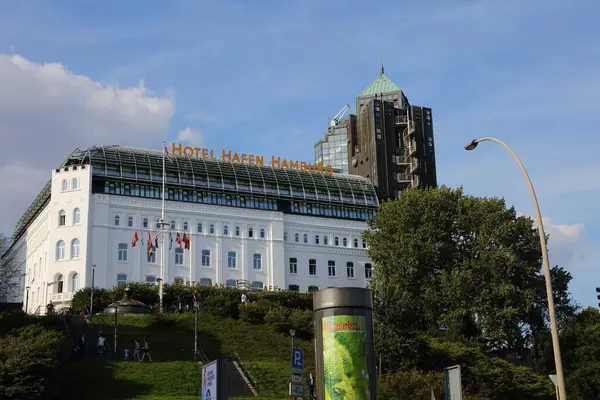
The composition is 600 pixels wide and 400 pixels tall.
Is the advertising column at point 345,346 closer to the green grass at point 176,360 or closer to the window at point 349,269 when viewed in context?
the green grass at point 176,360

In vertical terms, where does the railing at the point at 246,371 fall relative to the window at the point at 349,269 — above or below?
below

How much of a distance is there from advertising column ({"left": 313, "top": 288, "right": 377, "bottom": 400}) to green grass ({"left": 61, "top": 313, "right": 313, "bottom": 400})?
1967 cm

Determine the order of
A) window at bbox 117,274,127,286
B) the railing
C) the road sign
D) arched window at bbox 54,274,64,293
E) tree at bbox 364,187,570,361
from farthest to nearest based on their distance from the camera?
window at bbox 117,274,127,286
arched window at bbox 54,274,64,293
tree at bbox 364,187,570,361
the railing
the road sign

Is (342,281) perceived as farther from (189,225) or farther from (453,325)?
(453,325)

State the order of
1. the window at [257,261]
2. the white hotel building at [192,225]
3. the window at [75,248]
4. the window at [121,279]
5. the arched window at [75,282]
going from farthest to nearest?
1. the window at [257,261]
2. the white hotel building at [192,225]
3. the window at [75,248]
4. the window at [121,279]
5. the arched window at [75,282]

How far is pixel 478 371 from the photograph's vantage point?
65188 mm

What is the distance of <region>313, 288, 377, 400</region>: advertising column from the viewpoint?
32.4 meters

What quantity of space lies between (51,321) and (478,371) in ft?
107

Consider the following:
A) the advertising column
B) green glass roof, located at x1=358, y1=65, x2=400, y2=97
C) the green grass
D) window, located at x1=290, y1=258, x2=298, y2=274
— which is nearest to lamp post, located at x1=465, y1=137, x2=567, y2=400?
the advertising column

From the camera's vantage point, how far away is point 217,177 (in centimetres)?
10500

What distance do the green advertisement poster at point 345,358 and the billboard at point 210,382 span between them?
8662 mm

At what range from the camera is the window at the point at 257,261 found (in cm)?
10362

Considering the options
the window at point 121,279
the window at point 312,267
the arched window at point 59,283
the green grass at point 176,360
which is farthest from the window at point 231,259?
the green grass at point 176,360

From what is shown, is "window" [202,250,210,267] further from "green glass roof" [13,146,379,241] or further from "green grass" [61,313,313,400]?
"green grass" [61,313,313,400]
